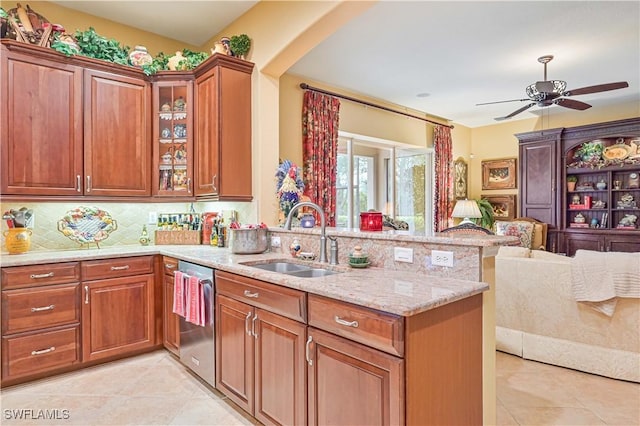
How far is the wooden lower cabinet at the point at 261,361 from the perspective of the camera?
196cm

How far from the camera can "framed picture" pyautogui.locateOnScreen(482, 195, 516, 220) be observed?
7195 mm

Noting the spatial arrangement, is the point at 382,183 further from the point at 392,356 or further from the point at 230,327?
the point at 392,356

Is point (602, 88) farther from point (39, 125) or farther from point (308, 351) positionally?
point (39, 125)

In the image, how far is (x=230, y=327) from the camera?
246cm

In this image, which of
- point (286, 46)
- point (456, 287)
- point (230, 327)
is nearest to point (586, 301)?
point (456, 287)

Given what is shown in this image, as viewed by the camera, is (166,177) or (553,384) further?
(166,177)

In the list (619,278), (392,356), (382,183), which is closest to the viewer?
(392,356)

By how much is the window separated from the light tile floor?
8.29 feet

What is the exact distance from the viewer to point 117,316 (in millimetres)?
3209

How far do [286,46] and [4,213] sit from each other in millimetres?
2848

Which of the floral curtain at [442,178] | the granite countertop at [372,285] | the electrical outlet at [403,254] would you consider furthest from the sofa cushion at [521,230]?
the granite countertop at [372,285]

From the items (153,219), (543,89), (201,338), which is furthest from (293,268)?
(543,89)

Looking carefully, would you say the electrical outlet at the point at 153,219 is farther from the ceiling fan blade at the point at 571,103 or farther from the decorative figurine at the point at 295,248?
the ceiling fan blade at the point at 571,103

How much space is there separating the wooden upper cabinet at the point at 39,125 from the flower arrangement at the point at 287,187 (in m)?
1.75
